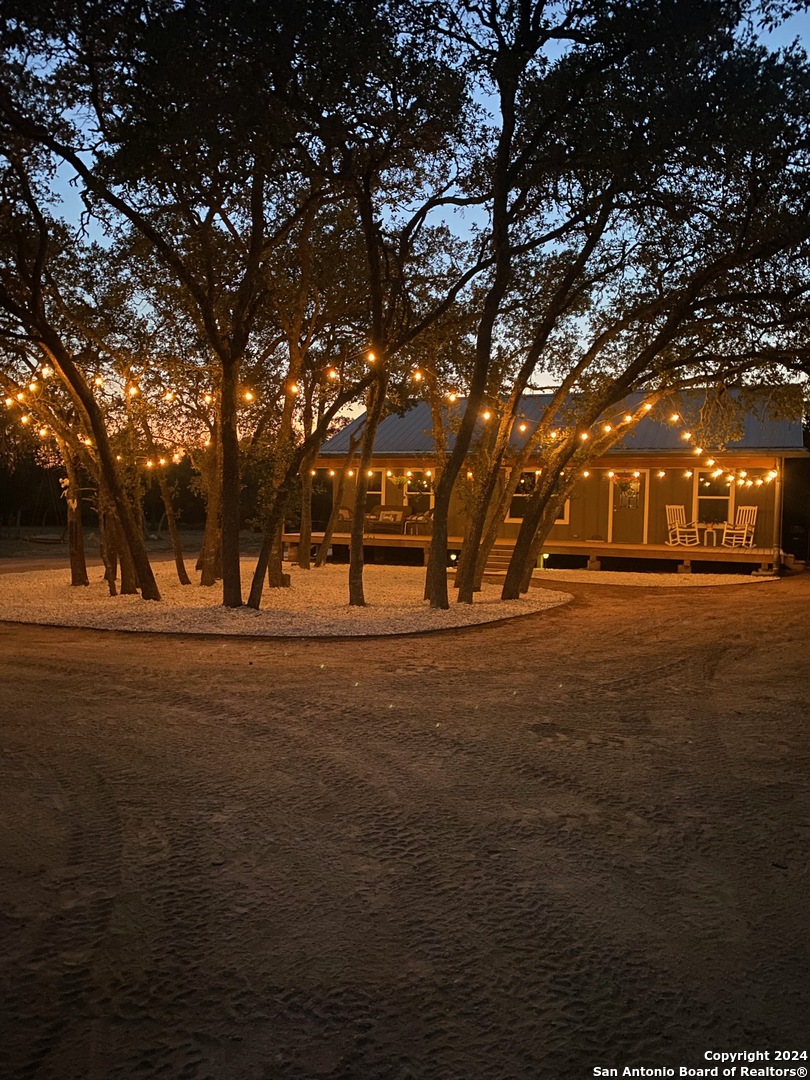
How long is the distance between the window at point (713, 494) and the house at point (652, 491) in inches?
1.0

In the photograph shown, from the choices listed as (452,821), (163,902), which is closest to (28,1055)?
(163,902)

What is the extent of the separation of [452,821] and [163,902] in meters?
1.52

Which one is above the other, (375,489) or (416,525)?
(375,489)

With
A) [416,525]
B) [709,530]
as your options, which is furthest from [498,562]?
[709,530]

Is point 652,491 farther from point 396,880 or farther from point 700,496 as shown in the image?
point 396,880

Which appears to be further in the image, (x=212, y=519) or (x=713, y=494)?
(x=713, y=494)

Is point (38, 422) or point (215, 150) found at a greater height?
point (215, 150)

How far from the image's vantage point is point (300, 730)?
6.12 metres

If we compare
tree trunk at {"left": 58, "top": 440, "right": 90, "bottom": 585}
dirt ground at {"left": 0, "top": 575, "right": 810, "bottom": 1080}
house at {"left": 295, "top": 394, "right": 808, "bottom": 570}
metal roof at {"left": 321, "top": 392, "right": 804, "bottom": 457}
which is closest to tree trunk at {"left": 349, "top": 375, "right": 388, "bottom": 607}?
tree trunk at {"left": 58, "top": 440, "right": 90, "bottom": 585}

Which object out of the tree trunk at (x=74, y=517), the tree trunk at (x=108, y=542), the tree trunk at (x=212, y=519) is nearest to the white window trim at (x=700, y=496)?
the tree trunk at (x=212, y=519)

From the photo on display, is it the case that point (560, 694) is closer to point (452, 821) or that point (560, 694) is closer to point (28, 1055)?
point (452, 821)

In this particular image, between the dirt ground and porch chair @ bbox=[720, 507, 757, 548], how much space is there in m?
14.8

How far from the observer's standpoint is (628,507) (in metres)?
23.2

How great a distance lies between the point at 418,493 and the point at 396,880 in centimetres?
2259
